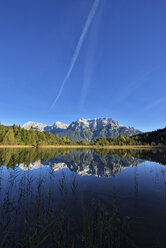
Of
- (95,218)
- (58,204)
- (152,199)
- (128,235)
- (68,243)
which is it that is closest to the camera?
(68,243)

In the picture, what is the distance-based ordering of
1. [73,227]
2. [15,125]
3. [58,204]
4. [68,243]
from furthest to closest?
[15,125] → [58,204] → [73,227] → [68,243]

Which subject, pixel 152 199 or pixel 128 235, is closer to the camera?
pixel 128 235

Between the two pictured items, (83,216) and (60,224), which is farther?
(60,224)

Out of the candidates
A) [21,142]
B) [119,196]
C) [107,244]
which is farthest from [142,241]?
[21,142]

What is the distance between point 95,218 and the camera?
25.9 ft

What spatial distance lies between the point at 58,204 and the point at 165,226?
7325mm

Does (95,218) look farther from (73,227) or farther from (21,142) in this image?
(21,142)

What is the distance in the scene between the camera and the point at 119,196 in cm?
1202

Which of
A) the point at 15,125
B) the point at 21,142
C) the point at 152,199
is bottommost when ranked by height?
the point at 152,199

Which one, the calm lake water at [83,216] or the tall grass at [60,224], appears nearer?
the tall grass at [60,224]

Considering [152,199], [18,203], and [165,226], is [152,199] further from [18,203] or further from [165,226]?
[18,203]

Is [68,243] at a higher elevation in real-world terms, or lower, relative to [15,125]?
lower

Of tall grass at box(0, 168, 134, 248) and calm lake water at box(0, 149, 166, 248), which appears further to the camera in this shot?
calm lake water at box(0, 149, 166, 248)

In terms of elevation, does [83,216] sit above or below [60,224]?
above
